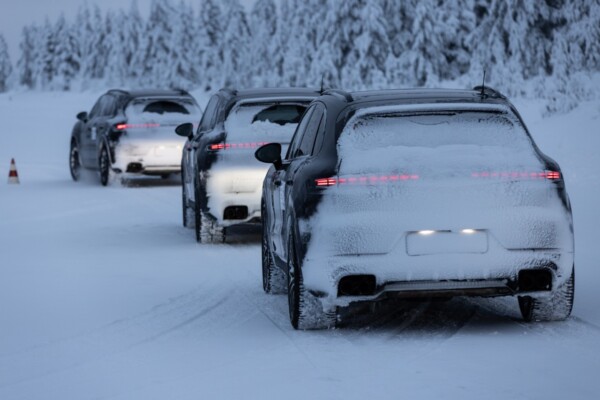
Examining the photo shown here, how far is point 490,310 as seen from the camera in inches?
381

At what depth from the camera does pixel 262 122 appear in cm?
1459

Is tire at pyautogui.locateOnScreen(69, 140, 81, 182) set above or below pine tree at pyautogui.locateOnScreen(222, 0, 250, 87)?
above

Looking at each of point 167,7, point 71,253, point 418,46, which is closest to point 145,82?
point 167,7

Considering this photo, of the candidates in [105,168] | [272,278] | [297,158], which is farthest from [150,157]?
[297,158]

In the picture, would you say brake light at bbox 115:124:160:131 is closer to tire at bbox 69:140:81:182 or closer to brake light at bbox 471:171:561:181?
tire at bbox 69:140:81:182

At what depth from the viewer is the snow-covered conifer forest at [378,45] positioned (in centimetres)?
5297

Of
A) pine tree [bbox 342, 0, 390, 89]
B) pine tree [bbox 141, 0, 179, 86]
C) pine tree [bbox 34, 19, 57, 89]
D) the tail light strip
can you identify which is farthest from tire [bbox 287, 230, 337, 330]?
pine tree [bbox 34, 19, 57, 89]

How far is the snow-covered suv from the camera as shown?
14.3 metres

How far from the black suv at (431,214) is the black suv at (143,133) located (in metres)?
15.9

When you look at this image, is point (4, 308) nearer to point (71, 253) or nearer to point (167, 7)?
point (71, 253)

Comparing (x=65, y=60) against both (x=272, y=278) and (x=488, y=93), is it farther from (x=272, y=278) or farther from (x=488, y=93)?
(x=488, y=93)

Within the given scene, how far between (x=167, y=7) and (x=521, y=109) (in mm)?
104840

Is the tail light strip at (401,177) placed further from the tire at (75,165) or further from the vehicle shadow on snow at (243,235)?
the tire at (75,165)

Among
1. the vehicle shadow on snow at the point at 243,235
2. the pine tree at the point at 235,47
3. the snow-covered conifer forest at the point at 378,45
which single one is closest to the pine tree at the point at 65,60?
the snow-covered conifer forest at the point at 378,45
